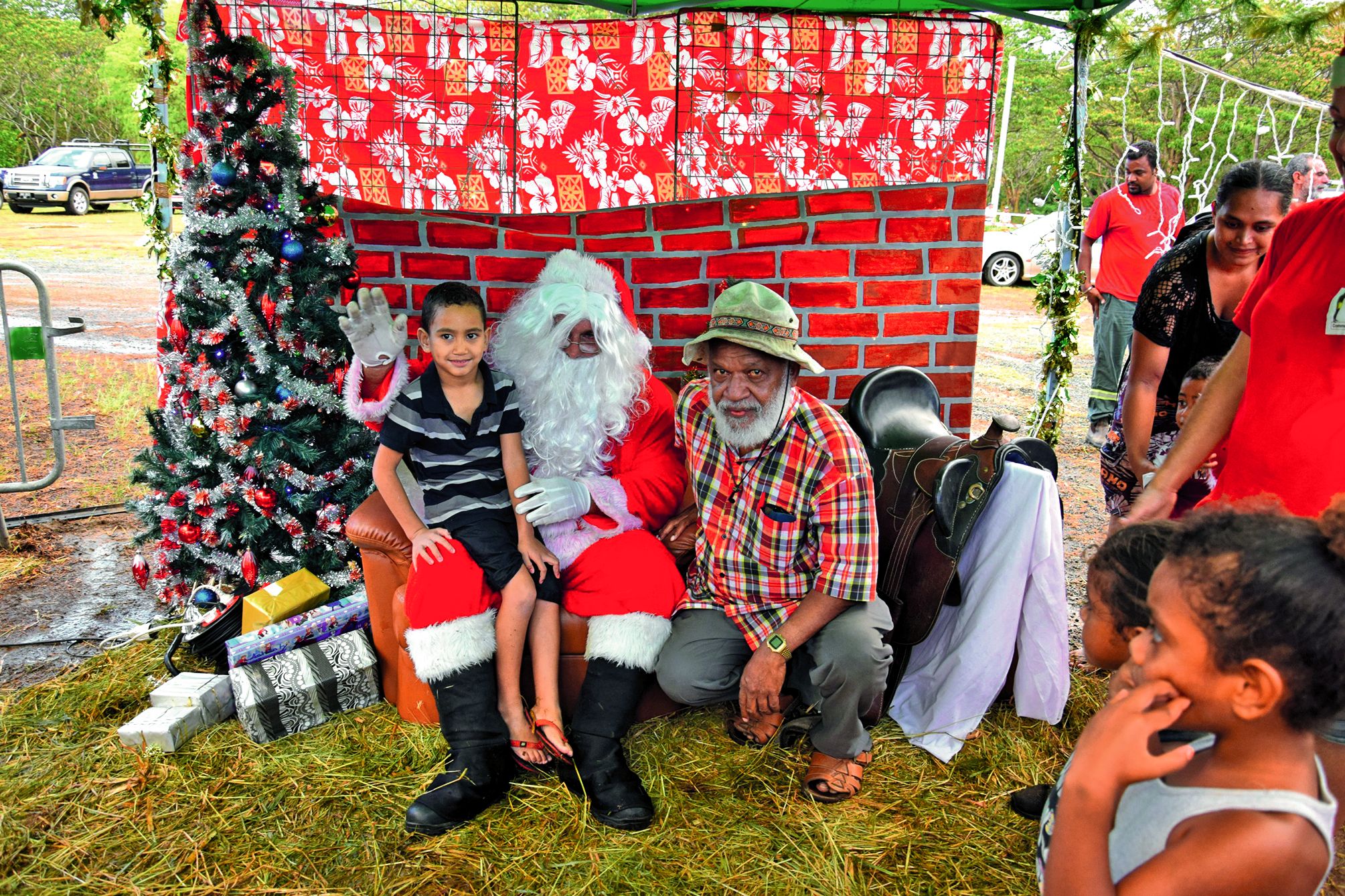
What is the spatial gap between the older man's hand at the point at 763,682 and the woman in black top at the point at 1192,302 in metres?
1.44

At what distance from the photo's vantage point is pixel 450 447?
3133 mm

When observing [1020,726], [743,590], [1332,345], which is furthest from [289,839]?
[1332,345]

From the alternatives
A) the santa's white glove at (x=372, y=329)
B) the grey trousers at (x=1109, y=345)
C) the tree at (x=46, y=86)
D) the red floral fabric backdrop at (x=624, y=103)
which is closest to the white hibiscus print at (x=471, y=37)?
the red floral fabric backdrop at (x=624, y=103)

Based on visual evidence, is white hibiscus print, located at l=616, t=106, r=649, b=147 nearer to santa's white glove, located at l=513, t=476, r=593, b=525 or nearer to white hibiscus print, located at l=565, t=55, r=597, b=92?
white hibiscus print, located at l=565, t=55, r=597, b=92

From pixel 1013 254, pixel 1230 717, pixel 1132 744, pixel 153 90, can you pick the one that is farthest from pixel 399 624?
pixel 1013 254

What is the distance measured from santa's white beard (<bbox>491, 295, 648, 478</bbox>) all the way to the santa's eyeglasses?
2 centimetres

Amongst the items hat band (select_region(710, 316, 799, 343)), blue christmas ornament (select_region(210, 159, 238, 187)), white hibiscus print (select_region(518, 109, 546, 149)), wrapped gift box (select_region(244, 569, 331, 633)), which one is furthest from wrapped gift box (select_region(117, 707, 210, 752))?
Answer: white hibiscus print (select_region(518, 109, 546, 149))

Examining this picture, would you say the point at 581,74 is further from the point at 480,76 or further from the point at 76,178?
the point at 76,178

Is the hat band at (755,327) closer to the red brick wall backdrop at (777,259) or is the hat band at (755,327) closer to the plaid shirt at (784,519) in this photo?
the plaid shirt at (784,519)

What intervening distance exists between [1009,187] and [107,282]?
72.0ft

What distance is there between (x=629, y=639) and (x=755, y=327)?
1127 mm

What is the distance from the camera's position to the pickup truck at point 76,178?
59.4ft

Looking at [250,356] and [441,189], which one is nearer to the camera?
[250,356]

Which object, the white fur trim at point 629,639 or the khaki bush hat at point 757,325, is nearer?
the khaki bush hat at point 757,325
